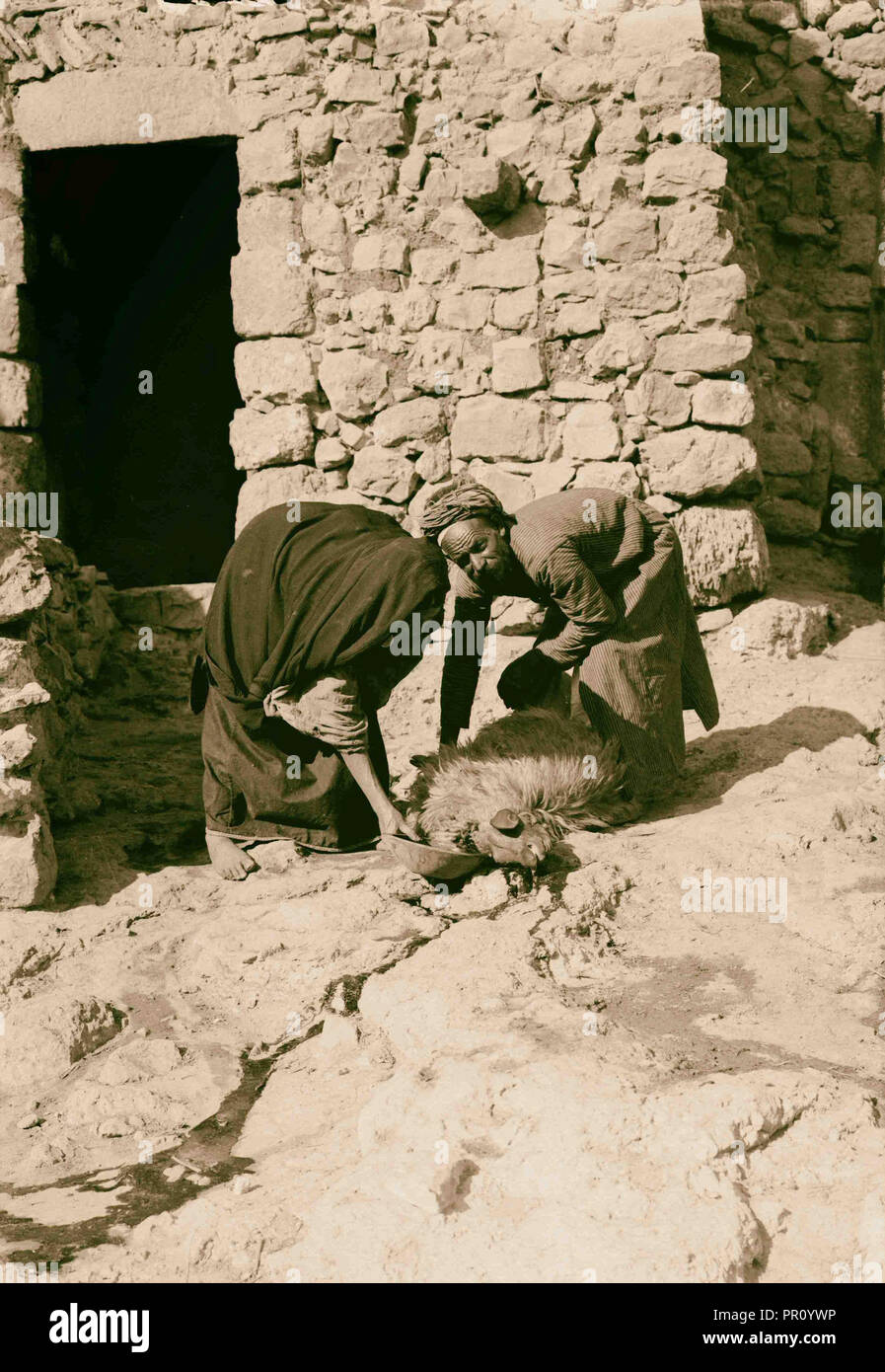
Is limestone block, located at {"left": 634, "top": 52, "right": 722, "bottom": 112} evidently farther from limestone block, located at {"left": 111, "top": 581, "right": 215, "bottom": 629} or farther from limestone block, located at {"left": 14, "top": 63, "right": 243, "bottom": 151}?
limestone block, located at {"left": 111, "top": 581, "right": 215, "bottom": 629}

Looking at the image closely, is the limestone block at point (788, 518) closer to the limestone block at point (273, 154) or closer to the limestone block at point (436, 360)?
the limestone block at point (436, 360)

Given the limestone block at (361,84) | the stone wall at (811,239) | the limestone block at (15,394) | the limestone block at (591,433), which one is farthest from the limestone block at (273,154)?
the stone wall at (811,239)

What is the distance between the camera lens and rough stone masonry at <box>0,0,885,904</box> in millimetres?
6074

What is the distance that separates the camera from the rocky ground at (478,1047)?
283 cm

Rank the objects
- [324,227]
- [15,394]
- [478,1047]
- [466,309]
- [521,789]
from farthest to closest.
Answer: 1. [15,394]
2. [324,227]
3. [466,309]
4. [521,789]
5. [478,1047]

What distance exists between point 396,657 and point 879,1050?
221 cm

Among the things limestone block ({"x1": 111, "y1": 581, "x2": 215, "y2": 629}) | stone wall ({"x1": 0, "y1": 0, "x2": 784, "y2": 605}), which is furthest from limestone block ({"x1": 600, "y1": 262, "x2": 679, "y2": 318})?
limestone block ({"x1": 111, "y1": 581, "x2": 215, "y2": 629})

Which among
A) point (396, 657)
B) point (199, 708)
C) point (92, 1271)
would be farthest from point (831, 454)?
point (92, 1271)

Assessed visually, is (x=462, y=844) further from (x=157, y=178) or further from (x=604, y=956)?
(x=157, y=178)

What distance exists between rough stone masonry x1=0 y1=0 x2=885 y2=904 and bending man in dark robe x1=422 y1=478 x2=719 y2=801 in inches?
37.4

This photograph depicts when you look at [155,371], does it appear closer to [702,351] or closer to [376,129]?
[376,129]

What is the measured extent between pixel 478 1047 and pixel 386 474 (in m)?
3.40

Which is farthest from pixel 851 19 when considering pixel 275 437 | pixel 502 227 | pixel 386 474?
pixel 275 437

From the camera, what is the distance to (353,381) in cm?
632
